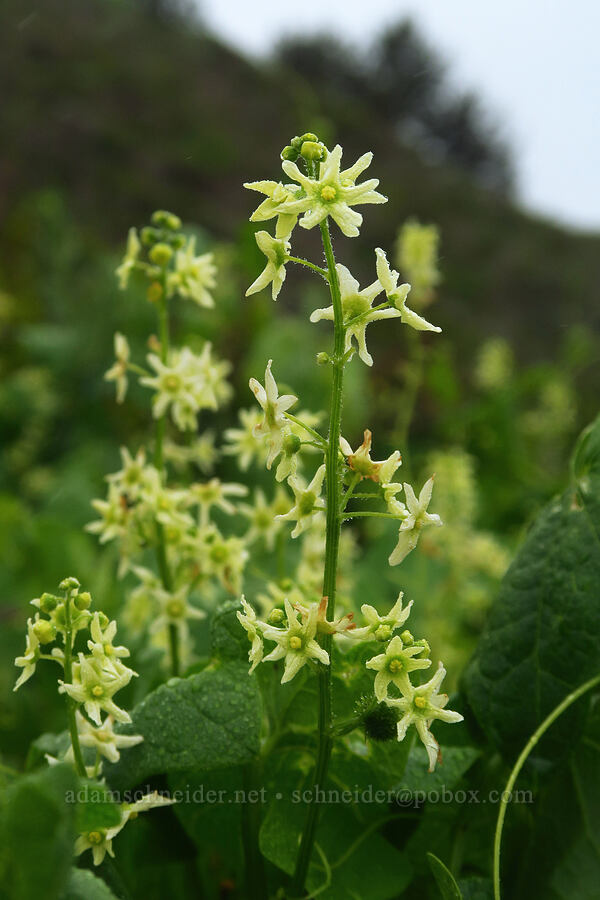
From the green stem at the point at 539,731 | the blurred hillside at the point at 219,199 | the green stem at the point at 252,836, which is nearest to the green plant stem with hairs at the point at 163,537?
the green stem at the point at 252,836

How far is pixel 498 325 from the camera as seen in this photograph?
12.8 ft

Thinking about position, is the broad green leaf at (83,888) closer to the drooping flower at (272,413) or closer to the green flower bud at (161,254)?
the drooping flower at (272,413)

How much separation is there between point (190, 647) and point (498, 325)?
3429mm

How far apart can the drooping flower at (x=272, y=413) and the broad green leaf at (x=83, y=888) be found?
0.60 feet

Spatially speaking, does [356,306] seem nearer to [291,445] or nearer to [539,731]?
[291,445]

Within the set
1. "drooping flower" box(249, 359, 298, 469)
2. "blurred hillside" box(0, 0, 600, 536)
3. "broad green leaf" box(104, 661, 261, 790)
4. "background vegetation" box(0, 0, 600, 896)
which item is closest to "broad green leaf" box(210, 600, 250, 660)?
"broad green leaf" box(104, 661, 261, 790)

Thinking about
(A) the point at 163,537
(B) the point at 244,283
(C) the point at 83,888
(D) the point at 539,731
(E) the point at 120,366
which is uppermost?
(B) the point at 244,283

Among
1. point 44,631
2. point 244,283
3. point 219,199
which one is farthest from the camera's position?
point 219,199

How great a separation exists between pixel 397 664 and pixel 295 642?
0.05 meters

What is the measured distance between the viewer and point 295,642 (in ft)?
1.24

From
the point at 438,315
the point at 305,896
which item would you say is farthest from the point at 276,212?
the point at 438,315

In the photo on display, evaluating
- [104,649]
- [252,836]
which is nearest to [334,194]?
[104,649]

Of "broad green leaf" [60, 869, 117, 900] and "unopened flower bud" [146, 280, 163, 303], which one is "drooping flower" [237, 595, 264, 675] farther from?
"unopened flower bud" [146, 280, 163, 303]

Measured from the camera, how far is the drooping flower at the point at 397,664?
0.38 m
